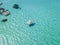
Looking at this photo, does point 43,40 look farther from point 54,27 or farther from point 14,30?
point 14,30

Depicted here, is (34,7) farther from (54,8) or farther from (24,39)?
(24,39)

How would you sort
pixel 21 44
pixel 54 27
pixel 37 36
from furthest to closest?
pixel 54 27 → pixel 37 36 → pixel 21 44

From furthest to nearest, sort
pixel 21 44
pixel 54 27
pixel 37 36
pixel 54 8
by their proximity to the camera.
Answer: pixel 54 8, pixel 54 27, pixel 37 36, pixel 21 44

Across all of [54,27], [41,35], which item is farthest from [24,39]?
[54,27]

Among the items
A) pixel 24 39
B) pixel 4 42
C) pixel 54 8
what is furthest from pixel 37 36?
pixel 54 8

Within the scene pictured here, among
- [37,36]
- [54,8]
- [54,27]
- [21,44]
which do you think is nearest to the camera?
[21,44]

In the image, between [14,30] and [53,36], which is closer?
[53,36]
